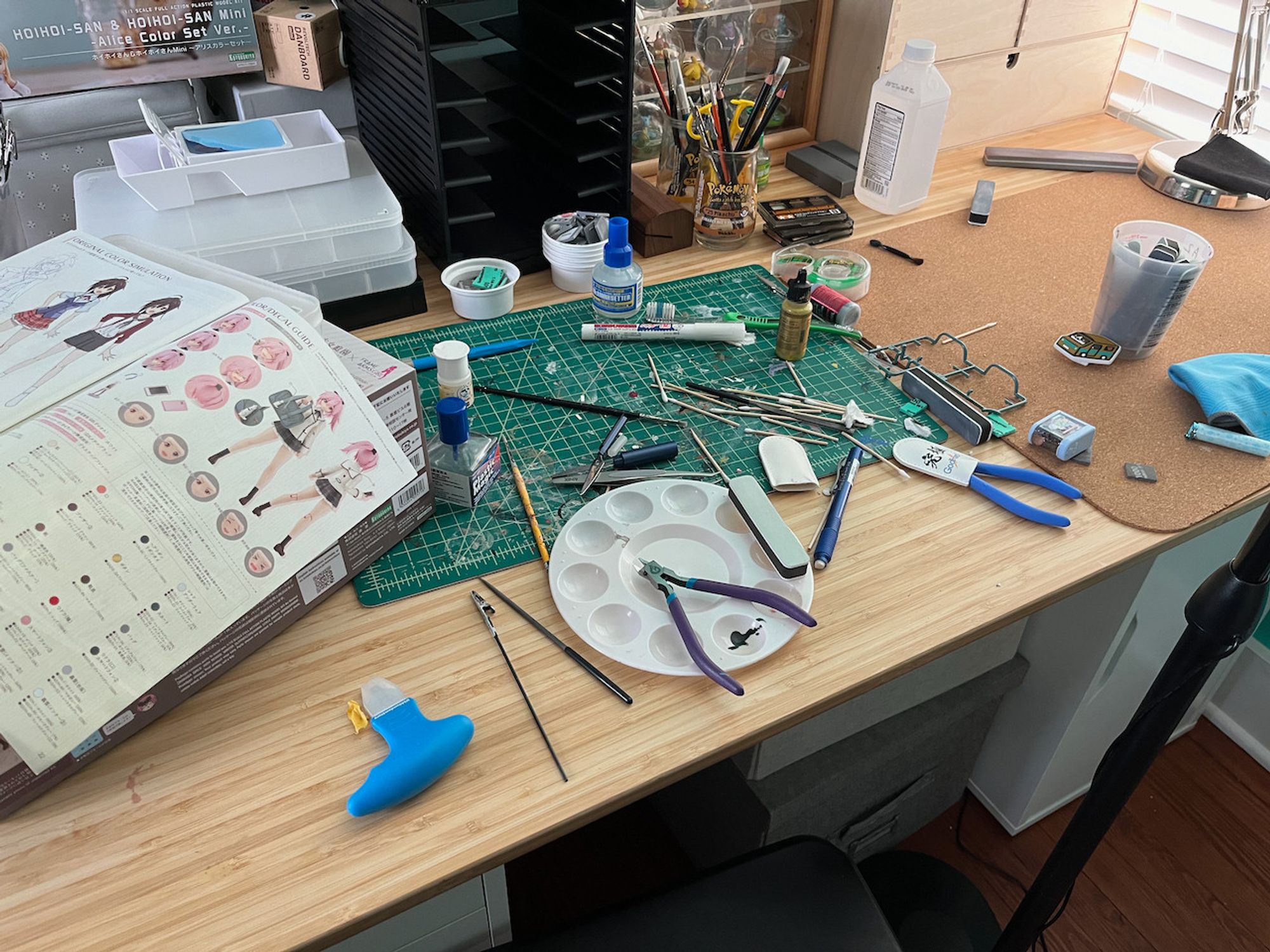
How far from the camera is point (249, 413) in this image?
2.42ft

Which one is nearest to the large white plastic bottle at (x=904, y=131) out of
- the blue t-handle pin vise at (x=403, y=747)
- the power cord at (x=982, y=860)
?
the power cord at (x=982, y=860)

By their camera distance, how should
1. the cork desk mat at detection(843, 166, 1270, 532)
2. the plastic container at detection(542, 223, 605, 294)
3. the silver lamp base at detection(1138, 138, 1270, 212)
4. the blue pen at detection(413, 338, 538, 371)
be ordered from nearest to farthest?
the cork desk mat at detection(843, 166, 1270, 532), the blue pen at detection(413, 338, 538, 371), the plastic container at detection(542, 223, 605, 294), the silver lamp base at detection(1138, 138, 1270, 212)

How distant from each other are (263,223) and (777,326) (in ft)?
1.96

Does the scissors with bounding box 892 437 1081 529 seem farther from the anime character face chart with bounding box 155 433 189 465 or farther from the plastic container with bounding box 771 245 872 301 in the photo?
the anime character face chart with bounding box 155 433 189 465

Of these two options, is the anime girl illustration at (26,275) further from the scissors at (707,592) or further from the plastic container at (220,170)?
the scissors at (707,592)

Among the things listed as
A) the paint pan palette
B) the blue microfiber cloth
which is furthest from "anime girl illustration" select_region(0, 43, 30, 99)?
the blue microfiber cloth

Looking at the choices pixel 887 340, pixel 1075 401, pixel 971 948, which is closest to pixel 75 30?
pixel 887 340

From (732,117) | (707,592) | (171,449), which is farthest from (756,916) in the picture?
(732,117)

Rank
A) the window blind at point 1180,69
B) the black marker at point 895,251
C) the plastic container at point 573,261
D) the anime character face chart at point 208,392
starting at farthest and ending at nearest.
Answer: the window blind at point 1180,69 → the black marker at point 895,251 → the plastic container at point 573,261 → the anime character face chart at point 208,392

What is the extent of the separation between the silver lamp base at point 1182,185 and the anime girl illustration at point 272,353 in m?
1.32

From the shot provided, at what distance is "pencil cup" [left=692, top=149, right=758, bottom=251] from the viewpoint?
125 cm

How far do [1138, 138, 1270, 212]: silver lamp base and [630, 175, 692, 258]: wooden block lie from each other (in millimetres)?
752

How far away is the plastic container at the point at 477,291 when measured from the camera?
3.75 ft

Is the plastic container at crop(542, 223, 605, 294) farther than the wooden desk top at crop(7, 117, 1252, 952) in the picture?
Yes
